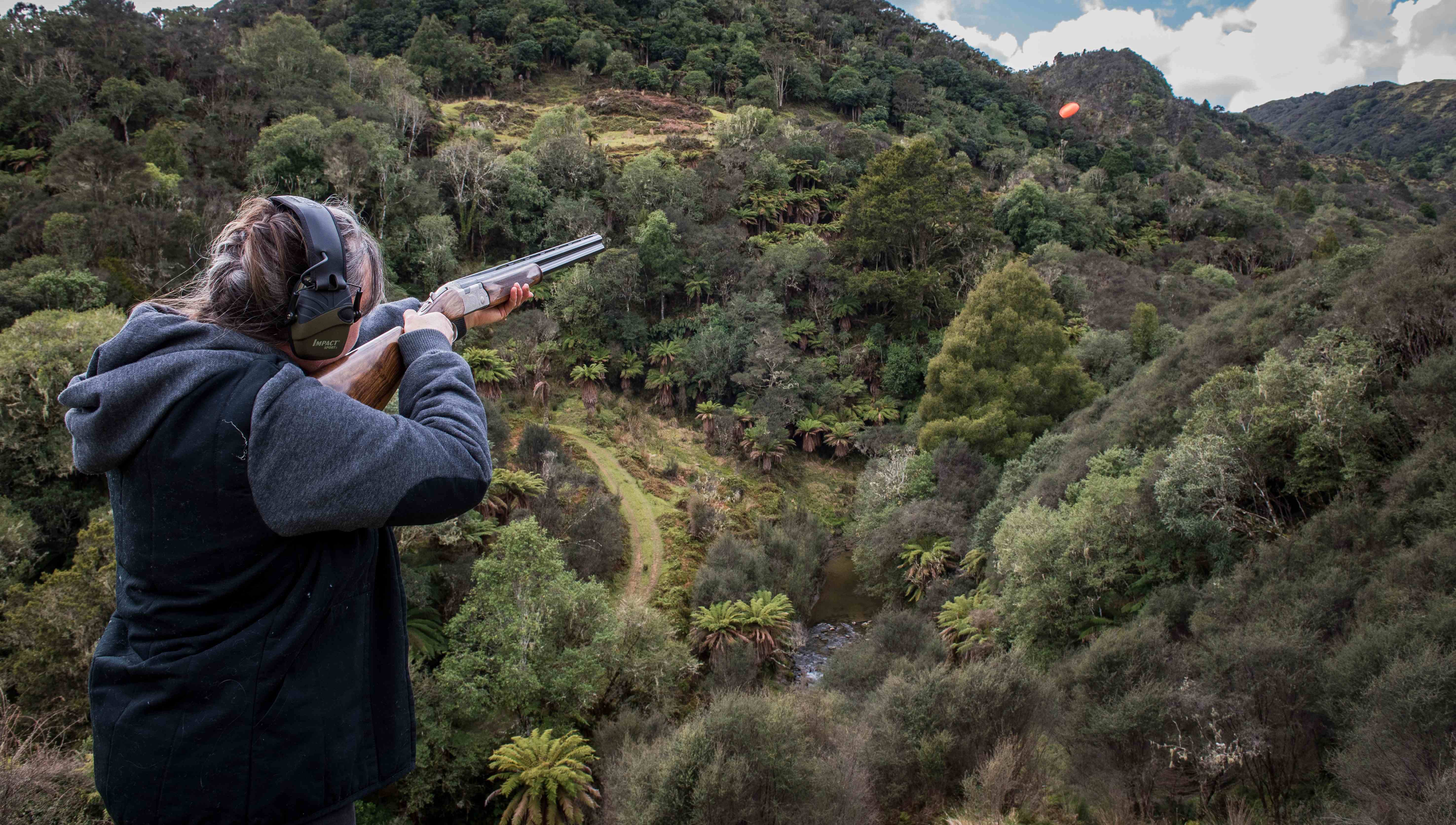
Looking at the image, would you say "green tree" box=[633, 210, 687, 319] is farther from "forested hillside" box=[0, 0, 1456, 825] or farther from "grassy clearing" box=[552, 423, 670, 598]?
"grassy clearing" box=[552, 423, 670, 598]

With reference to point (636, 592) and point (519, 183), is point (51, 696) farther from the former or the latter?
point (519, 183)

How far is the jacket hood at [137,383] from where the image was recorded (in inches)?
49.1

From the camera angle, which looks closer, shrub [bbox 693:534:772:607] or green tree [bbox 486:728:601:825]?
green tree [bbox 486:728:601:825]

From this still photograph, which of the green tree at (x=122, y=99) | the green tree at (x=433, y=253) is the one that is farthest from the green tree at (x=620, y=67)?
the green tree at (x=433, y=253)

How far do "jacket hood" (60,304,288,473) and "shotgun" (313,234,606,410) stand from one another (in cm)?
21

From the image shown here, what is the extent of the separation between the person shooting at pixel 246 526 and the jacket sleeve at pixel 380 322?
338 millimetres

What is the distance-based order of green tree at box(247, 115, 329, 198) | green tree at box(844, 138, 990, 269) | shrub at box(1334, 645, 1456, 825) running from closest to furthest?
shrub at box(1334, 645, 1456, 825) < green tree at box(247, 115, 329, 198) < green tree at box(844, 138, 990, 269)

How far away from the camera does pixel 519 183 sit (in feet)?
95.6

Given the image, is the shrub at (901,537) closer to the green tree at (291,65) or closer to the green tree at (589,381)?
the green tree at (589,381)

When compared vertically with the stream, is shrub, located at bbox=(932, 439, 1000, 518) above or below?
above

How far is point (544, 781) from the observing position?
10.1 meters

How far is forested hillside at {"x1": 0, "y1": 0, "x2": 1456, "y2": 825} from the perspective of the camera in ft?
26.5

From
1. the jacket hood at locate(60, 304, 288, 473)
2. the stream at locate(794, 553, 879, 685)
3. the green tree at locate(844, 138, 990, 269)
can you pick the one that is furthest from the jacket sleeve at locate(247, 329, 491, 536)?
the green tree at locate(844, 138, 990, 269)

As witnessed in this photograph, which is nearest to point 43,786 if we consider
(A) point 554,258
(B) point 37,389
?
(A) point 554,258
